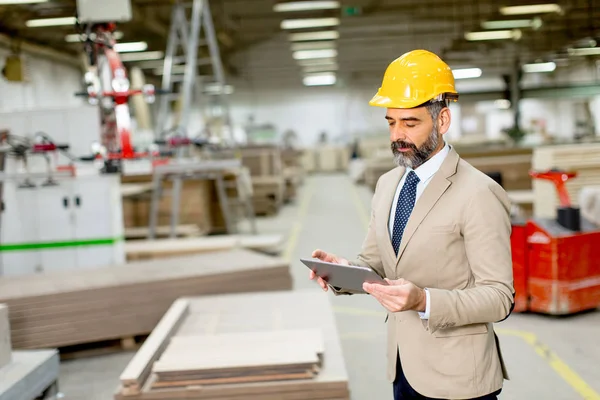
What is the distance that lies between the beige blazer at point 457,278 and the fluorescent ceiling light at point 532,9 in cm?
1527

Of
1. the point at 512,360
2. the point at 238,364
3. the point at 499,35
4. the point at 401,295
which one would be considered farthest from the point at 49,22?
the point at 401,295

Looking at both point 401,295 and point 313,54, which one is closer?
point 401,295

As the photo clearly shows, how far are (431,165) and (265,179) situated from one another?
12.8 m

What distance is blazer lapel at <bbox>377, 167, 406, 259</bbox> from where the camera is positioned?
2076mm

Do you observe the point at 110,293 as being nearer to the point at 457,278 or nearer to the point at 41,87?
the point at 457,278

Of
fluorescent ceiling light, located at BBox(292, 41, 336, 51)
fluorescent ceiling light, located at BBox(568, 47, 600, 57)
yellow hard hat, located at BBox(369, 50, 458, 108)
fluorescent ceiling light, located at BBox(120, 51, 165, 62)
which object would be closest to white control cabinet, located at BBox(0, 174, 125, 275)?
yellow hard hat, located at BBox(369, 50, 458, 108)

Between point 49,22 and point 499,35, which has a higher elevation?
point 49,22

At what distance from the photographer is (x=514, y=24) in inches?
706

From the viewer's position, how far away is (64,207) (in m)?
7.36

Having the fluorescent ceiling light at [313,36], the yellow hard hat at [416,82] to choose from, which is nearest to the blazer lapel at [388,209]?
the yellow hard hat at [416,82]

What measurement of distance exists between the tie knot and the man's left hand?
441mm

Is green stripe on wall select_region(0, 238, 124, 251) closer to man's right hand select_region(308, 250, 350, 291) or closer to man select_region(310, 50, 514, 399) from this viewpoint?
man's right hand select_region(308, 250, 350, 291)

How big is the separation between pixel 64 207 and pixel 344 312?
3.52 metres

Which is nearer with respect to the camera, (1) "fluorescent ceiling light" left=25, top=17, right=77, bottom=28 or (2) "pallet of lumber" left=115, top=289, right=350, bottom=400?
(2) "pallet of lumber" left=115, top=289, right=350, bottom=400
